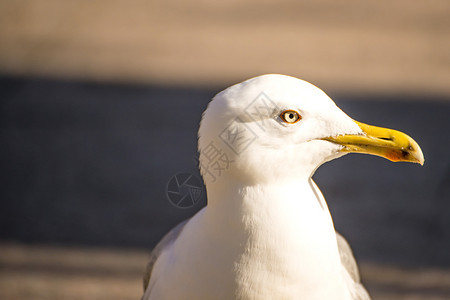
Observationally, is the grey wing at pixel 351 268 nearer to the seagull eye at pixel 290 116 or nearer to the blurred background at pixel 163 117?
the seagull eye at pixel 290 116

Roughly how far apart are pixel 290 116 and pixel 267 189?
0.69 feet

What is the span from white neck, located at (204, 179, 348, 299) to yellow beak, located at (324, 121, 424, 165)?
0.63ft

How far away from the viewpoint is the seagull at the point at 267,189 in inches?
60.2

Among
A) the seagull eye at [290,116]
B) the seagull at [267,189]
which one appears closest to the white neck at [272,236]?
the seagull at [267,189]

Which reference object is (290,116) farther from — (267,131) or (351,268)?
(351,268)

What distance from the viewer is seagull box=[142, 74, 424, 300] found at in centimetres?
153

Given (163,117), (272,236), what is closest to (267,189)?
(272,236)

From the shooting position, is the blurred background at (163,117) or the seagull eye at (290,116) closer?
the seagull eye at (290,116)

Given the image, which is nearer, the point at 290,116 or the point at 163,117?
the point at 290,116

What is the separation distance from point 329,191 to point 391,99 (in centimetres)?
122

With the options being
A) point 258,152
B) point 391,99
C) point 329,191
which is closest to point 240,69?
point 391,99

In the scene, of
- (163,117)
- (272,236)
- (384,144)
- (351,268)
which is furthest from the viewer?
(163,117)

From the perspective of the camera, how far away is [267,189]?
5.06ft

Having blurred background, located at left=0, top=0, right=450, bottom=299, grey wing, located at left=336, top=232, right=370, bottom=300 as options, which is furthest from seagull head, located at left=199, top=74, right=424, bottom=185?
blurred background, located at left=0, top=0, right=450, bottom=299
